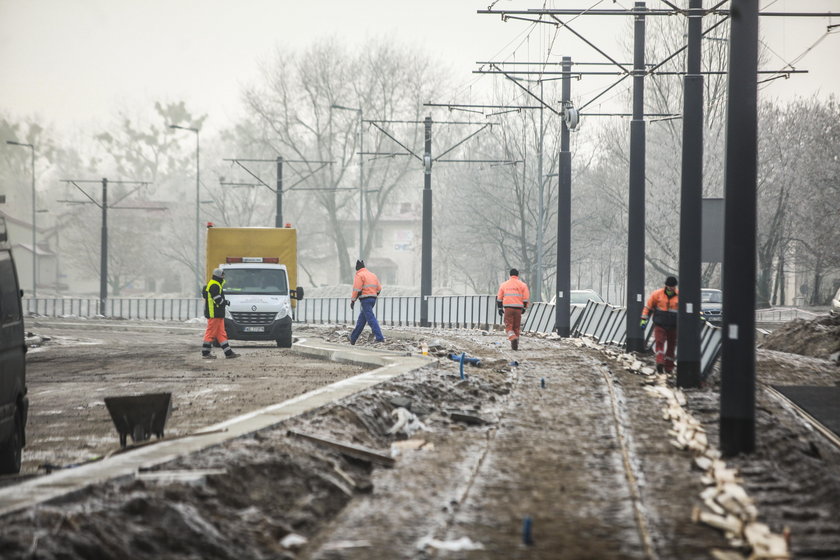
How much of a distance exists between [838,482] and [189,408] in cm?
858

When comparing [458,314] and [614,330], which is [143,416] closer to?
[614,330]

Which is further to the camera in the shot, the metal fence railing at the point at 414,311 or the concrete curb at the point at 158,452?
the metal fence railing at the point at 414,311

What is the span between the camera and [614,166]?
60.8 m

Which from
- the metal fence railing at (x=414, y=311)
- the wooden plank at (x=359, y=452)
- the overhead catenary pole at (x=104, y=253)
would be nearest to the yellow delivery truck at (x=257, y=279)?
the metal fence railing at (x=414, y=311)

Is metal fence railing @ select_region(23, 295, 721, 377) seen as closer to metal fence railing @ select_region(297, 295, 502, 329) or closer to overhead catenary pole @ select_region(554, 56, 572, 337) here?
metal fence railing @ select_region(297, 295, 502, 329)

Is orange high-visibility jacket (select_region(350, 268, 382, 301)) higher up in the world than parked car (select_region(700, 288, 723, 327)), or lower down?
higher up

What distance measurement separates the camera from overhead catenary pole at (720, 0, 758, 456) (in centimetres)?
1121

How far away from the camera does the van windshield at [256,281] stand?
2906cm

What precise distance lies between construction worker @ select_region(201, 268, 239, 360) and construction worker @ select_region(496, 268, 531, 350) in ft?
19.3

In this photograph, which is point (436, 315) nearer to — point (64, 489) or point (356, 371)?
point (356, 371)

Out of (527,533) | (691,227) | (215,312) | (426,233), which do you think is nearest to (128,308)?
(426,233)

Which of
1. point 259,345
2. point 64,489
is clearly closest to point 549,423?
point 64,489

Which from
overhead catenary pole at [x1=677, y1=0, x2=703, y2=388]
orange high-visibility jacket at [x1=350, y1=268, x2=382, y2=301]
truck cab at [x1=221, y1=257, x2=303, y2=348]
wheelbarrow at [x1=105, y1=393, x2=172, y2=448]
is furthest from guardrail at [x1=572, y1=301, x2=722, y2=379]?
wheelbarrow at [x1=105, y1=393, x2=172, y2=448]

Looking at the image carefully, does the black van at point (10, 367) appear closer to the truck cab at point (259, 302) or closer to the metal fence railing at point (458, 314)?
the metal fence railing at point (458, 314)
